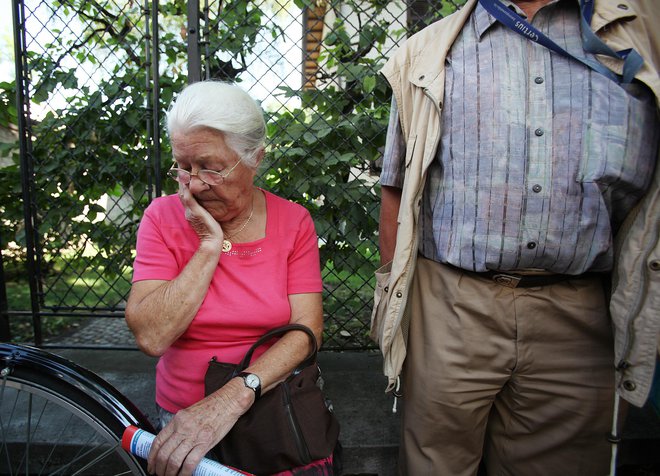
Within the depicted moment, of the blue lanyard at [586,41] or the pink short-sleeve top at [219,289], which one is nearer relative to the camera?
the blue lanyard at [586,41]

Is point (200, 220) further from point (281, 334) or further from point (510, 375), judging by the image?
point (510, 375)

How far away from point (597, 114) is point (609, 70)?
14 centimetres

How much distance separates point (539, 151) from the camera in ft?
4.70

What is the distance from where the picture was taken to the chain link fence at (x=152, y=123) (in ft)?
7.95

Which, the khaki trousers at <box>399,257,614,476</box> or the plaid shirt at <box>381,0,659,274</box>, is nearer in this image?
the plaid shirt at <box>381,0,659,274</box>

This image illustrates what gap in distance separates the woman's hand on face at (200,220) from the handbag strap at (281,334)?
37 cm

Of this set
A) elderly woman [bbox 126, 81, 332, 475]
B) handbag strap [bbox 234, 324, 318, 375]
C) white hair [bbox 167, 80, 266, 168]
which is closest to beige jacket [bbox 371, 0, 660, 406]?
handbag strap [bbox 234, 324, 318, 375]

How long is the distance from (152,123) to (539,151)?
209 centimetres

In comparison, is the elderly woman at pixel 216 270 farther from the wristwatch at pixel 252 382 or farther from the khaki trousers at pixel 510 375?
the khaki trousers at pixel 510 375

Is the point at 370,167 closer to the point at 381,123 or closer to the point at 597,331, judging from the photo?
the point at 381,123

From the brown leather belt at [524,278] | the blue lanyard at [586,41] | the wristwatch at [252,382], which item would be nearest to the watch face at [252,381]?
the wristwatch at [252,382]

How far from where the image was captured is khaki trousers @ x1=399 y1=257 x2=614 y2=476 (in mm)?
1535

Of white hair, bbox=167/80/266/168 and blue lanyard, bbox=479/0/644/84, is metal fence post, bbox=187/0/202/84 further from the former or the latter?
blue lanyard, bbox=479/0/644/84

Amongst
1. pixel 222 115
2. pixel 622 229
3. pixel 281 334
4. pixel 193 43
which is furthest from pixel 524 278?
pixel 193 43
